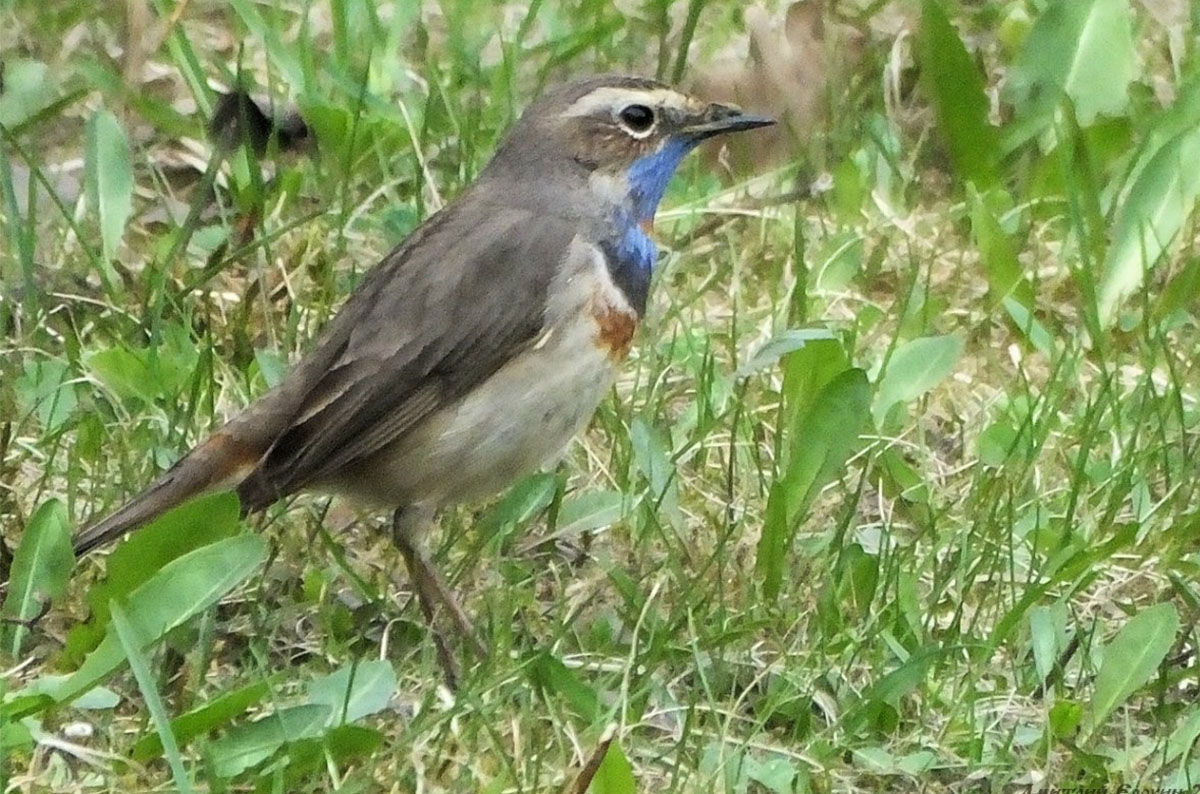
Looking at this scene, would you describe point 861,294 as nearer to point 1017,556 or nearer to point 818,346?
point 818,346

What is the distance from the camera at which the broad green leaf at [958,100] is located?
6.49m

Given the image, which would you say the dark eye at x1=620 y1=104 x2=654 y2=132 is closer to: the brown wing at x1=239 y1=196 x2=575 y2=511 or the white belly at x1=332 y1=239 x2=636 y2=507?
the brown wing at x1=239 y1=196 x2=575 y2=511

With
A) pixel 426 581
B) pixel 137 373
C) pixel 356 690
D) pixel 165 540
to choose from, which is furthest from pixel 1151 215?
pixel 165 540

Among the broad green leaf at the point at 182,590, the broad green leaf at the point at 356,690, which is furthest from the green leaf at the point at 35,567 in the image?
the broad green leaf at the point at 356,690

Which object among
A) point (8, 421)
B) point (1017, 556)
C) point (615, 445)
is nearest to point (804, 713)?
point (1017, 556)

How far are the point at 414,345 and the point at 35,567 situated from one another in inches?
39.3

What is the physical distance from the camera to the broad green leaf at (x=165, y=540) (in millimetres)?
4148

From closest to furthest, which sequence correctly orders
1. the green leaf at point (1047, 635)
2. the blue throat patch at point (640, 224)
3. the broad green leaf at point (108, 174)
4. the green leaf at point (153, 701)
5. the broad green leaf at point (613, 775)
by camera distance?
the green leaf at point (153, 701), the broad green leaf at point (613, 775), the green leaf at point (1047, 635), the blue throat patch at point (640, 224), the broad green leaf at point (108, 174)

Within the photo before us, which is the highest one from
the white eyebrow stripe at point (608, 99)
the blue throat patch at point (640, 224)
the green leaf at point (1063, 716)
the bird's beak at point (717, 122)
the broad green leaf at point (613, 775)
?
Result: the white eyebrow stripe at point (608, 99)

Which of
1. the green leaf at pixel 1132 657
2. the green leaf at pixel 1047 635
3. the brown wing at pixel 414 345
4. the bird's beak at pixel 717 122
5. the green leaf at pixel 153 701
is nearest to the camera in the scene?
the green leaf at pixel 153 701

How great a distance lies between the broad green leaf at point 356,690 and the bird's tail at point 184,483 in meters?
0.62

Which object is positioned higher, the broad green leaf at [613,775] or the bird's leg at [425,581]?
the bird's leg at [425,581]

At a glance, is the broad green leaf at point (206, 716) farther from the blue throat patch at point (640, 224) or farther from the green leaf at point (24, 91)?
the green leaf at point (24, 91)

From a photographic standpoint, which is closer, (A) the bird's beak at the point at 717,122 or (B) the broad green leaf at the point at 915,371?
(A) the bird's beak at the point at 717,122
